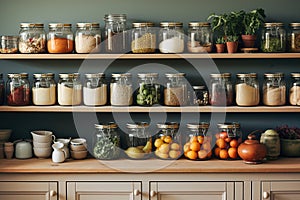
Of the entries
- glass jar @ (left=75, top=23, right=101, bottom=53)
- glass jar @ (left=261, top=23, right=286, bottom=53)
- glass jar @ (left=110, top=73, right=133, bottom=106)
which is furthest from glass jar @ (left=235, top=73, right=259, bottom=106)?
glass jar @ (left=75, top=23, right=101, bottom=53)

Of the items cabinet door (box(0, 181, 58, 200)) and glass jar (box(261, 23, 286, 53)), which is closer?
cabinet door (box(0, 181, 58, 200))

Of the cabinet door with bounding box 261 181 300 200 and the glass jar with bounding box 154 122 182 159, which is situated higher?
the glass jar with bounding box 154 122 182 159

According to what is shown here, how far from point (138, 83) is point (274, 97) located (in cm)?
90

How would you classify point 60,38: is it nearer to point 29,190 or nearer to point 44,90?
point 44,90

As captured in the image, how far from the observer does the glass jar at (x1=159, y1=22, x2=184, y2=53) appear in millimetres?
3627

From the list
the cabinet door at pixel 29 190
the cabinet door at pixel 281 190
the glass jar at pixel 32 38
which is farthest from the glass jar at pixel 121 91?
the cabinet door at pixel 281 190

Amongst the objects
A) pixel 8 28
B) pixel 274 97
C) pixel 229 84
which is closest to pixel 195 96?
pixel 229 84

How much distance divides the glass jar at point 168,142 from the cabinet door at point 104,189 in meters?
0.29

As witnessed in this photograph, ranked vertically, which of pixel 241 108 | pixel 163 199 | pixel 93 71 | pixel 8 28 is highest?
pixel 8 28

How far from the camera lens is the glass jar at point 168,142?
361 cm

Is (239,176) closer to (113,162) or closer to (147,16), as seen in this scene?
(113,162)

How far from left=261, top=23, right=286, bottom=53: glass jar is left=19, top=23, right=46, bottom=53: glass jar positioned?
1.43 meters

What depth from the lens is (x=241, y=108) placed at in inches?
142

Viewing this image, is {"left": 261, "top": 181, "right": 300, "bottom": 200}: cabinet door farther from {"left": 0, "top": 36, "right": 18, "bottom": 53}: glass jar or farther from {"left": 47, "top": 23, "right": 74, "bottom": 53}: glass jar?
{"left": 0, "top": 36, "right": 18, "bottom": 53}: glass jar
